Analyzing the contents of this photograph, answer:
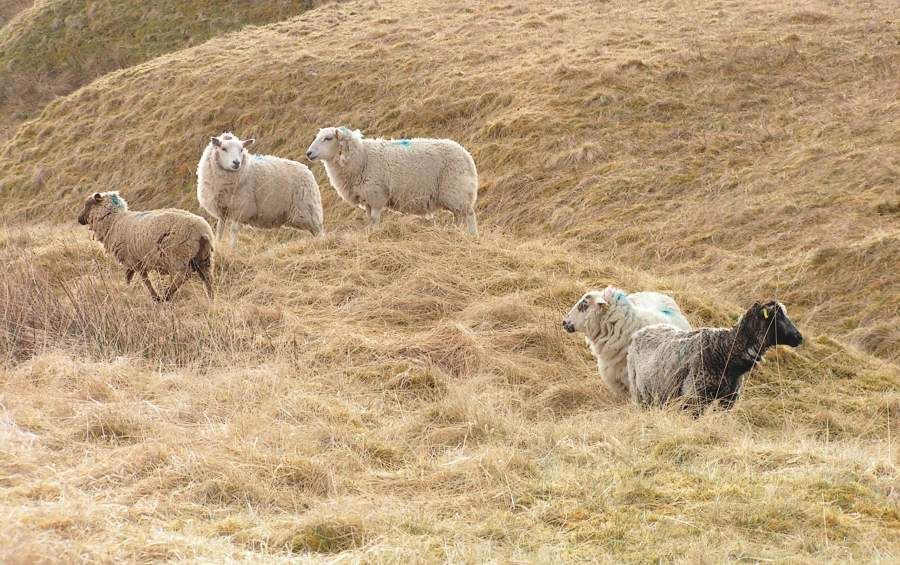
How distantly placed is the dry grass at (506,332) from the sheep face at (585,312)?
0.49m

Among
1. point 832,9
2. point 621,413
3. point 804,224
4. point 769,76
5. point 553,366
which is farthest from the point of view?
point 832,9

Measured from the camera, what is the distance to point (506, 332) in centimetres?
930

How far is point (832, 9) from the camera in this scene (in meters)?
23.2

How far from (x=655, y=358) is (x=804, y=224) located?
749cm

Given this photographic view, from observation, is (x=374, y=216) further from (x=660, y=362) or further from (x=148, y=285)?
(x=660, y=362)

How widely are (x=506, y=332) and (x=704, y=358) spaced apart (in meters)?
2.24

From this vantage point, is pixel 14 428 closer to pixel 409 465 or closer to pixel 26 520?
pixel 26 520

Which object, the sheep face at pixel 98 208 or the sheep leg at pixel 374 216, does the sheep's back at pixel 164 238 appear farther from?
the sheep leg at pixel 374 216

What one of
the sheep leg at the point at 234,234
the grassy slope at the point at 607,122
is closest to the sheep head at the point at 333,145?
the sheep leg at the point at 234,234

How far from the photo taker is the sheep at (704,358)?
288 inches

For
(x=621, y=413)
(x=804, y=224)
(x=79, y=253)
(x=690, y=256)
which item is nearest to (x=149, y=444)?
(x=621, y=413)

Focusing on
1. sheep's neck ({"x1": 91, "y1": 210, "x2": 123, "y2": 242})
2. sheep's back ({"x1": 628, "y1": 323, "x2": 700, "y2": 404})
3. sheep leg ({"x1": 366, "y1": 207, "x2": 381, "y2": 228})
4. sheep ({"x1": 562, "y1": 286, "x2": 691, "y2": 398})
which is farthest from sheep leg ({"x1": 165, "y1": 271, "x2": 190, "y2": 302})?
sheep's back ({"x1": 628, "y1": 323, "x2": 700, "y2": 404})

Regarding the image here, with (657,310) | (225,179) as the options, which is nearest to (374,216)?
(225,179)

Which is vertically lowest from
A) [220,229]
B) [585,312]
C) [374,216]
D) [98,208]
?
[374,216]
